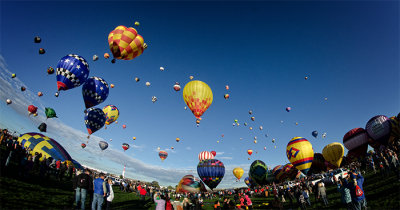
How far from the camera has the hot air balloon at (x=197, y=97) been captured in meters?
25.4

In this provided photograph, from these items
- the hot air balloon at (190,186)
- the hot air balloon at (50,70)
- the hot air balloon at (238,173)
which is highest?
the hot air balloon at (50,70)

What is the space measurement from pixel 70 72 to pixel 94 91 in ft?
12.3

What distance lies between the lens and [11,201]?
776cm

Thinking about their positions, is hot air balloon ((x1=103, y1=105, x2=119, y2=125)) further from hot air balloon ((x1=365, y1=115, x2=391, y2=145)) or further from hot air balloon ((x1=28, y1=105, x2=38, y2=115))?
hot air balloon ((x1=365, y1=115, x2=391, y2=145))

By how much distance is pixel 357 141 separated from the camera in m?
30.5

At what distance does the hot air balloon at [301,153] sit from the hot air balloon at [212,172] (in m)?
12.0

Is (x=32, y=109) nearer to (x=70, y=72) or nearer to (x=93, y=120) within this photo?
(x=93, y=120)

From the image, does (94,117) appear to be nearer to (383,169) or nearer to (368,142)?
(383,169)

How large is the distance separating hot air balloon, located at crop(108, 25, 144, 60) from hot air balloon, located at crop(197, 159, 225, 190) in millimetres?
21808

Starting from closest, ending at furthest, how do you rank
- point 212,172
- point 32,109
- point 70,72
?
point 70,72 → point 32,109 → point 212,172

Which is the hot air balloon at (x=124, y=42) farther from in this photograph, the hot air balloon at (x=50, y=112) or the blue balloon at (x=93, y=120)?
the hot air balloon at (x=50, y=112)

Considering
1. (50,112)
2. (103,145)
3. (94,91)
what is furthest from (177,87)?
(103,145)

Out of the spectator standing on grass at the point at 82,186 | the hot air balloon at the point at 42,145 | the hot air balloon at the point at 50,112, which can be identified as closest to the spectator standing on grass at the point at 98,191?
the spectator standing on grass at the point at 82,186

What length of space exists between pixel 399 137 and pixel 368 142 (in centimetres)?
361
